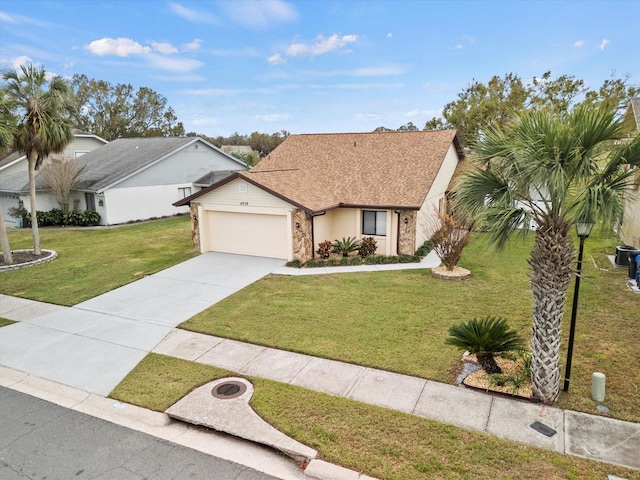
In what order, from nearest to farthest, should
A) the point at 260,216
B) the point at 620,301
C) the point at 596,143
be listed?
the point at 596,143
the point at 620,301
the point at 260,216

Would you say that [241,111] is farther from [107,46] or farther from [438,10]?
[438,10]

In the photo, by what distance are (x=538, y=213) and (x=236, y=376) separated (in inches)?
240

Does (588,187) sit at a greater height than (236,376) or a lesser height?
greater

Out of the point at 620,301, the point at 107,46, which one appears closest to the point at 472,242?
the point at 620,301

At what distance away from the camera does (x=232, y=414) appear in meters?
6.68

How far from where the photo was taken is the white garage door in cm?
1669

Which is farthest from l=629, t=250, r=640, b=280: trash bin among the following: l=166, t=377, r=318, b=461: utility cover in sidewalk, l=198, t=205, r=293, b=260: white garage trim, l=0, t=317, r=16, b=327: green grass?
l=0, t=317, r=16, b=327: green grass

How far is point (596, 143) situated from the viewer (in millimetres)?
5820

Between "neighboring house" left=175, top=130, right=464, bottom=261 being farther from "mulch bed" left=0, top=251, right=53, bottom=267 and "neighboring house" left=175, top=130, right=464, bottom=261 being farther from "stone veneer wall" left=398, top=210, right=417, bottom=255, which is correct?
"mulch bed" left=0, top=251, right=53, bottom=267

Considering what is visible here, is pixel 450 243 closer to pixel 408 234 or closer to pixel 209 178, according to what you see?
pixel 408 234

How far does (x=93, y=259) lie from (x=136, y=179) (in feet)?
35.3

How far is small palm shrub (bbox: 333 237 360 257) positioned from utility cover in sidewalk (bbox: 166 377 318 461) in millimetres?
9749

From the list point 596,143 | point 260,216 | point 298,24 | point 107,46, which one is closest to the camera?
point 596,143

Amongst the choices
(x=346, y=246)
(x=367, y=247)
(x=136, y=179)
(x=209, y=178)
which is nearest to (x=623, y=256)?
(x=367, y=247)
